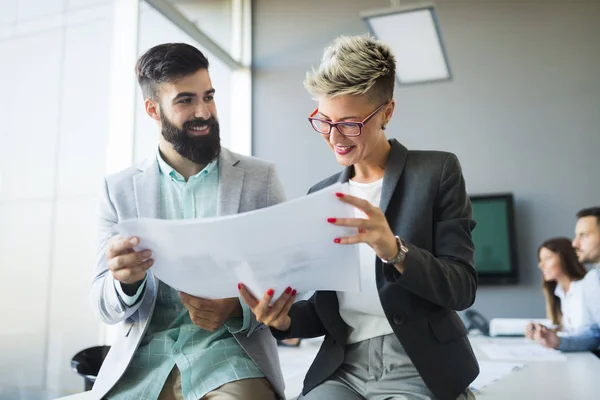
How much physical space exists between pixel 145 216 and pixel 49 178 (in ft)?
7.35

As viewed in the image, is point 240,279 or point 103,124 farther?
point 103,124

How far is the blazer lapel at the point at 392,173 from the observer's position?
138 cm

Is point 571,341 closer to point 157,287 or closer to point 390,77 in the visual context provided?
point 390,77

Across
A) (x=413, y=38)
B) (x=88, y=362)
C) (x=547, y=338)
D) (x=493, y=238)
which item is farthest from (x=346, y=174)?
(x=493, y=238)

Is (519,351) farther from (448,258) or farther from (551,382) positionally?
A: (448,258)

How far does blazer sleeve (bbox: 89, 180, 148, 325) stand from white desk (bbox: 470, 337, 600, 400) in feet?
3.93

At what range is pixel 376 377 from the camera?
1.32 m

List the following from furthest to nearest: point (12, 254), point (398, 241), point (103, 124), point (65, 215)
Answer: point (103, 124)
point (65, 215)
point (12, 254)
point (398, 241)

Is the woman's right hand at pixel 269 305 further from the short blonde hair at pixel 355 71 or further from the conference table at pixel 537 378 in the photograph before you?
the conference table at pixel 537 378

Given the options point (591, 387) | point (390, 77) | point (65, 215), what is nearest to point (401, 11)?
point (390, 77)

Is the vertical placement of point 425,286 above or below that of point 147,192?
below

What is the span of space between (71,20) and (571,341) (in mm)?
3457

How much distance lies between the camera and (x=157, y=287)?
1496 mm

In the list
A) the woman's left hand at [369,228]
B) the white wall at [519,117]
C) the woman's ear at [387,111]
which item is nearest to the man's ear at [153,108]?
the woman's ear at [387,111]
